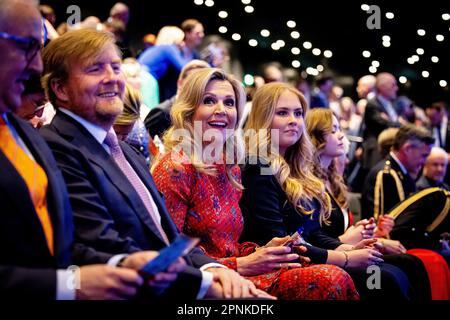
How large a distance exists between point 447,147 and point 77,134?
266 inches

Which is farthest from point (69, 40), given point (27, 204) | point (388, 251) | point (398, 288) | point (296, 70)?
point (296, 70)

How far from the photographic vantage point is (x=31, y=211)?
1.65 meters

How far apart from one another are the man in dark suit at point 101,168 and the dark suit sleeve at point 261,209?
0.78 metres

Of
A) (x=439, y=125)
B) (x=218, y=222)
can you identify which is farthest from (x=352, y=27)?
(x=439, y=125)

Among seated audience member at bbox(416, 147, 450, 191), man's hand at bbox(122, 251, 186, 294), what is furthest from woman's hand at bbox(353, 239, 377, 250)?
seated audience member at bbox(416, 147, 450, 191)

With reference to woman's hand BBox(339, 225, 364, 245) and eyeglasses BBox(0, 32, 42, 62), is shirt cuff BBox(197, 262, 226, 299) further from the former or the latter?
woman's hand BBox(339, 225, 364, 245)

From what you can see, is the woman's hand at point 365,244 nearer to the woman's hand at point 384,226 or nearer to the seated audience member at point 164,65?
the woman's hand at point 384,226

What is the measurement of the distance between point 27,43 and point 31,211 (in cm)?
46

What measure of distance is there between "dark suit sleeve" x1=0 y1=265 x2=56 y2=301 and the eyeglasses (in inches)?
22.7

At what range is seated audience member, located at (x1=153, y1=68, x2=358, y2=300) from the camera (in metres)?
2.52

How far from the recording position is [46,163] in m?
1.79

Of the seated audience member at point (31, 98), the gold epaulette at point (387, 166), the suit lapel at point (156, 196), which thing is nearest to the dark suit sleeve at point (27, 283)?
the suit lapel at point (156, 196)

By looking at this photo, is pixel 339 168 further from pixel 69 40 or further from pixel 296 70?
pixel 296 70

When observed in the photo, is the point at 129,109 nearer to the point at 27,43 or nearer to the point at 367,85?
the point at 27,43
